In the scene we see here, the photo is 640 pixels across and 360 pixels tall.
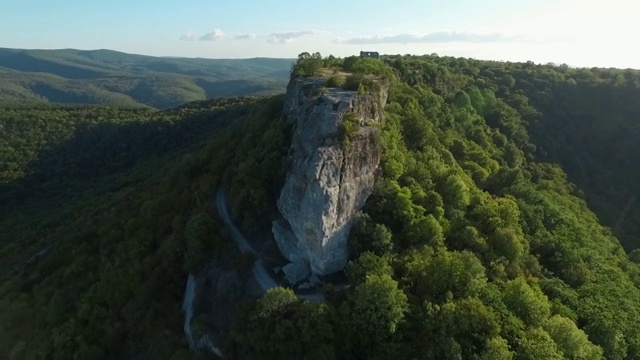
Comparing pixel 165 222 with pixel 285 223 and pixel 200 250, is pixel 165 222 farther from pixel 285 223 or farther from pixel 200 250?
pixel 285 223

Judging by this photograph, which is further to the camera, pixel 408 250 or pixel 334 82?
pixel 334 82

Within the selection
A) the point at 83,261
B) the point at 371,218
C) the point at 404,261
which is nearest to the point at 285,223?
the point at 371,218

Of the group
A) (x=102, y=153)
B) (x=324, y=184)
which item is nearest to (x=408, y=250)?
(x=324, y=184)

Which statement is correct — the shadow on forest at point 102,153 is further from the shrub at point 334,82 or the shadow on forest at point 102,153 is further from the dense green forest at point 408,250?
the shrub at point 334,82

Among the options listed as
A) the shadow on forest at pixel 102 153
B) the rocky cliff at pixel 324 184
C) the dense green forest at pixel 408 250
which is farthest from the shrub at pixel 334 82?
the shadow on forest at pixel 102 153

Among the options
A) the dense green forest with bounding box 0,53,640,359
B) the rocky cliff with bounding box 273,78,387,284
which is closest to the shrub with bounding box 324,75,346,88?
the dense green forest with bounding box 0,53,640,359

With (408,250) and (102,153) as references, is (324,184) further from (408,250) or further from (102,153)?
(102,153)

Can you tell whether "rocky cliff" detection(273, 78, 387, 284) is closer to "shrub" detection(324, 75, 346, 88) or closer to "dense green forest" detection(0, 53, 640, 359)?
"dense green forest" detection(0, 53, 640, 359)
